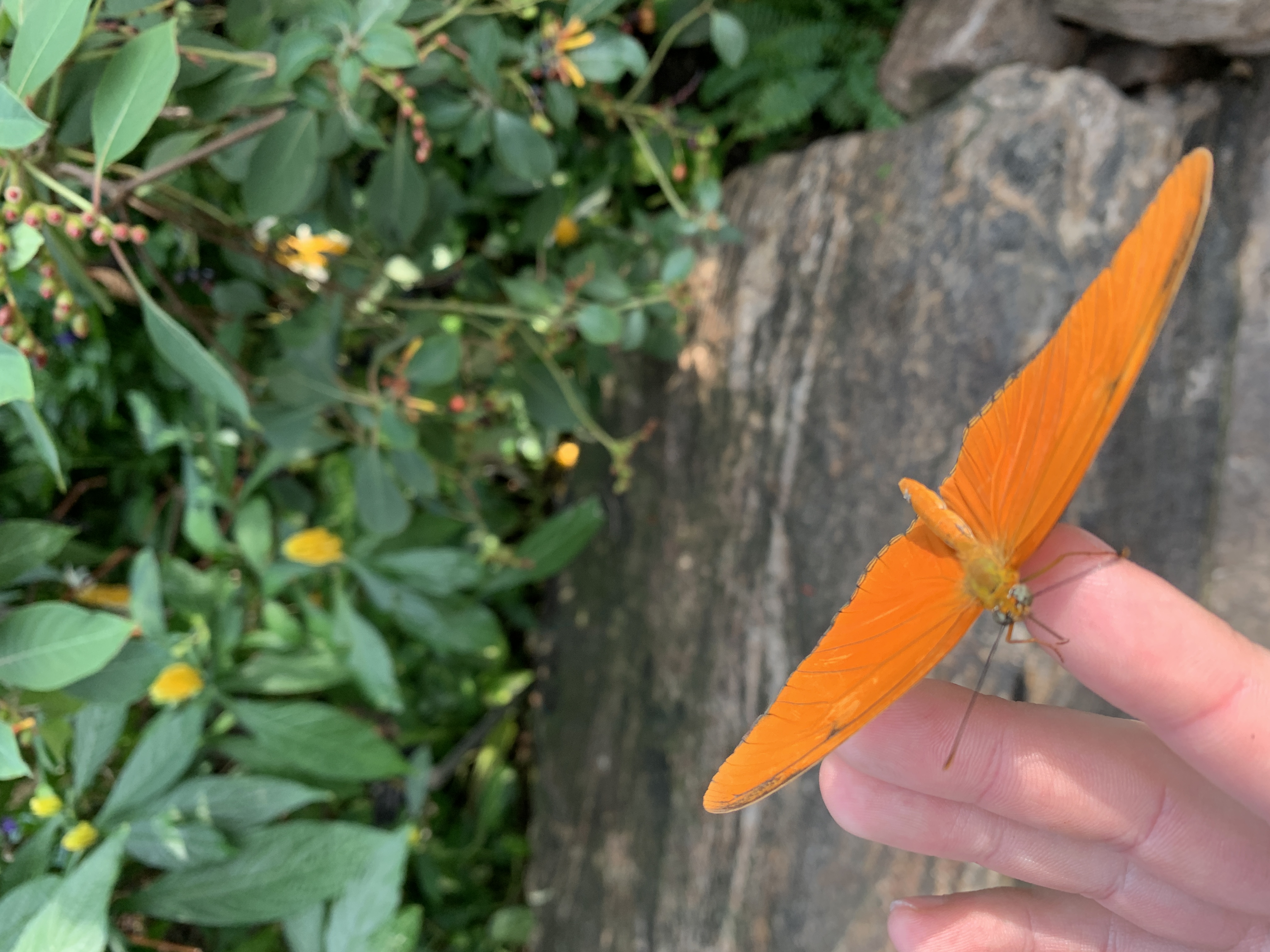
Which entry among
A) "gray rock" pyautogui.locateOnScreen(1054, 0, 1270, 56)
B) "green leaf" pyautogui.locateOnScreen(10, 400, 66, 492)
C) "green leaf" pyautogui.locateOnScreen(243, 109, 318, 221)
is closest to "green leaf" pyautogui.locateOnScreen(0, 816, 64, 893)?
"green leaf" pyautogui.locateOnScreen(10, 400, 66, 492)

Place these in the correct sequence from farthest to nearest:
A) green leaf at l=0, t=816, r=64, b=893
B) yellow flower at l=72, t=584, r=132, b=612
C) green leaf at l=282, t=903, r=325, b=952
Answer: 1. yellow flower at l=72, t=584, r=132, b=612
2. green leaf at l=282, t=903, r=325, b=952
3. green leaf at l=0, t=816, r=64, b=893

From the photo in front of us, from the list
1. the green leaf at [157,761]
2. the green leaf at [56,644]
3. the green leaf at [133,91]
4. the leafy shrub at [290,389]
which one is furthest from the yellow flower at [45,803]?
the green leaf at [133,91]

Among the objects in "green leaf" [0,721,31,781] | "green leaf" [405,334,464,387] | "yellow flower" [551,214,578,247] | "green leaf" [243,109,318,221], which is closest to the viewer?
"green leaf" [0,721,31,781]

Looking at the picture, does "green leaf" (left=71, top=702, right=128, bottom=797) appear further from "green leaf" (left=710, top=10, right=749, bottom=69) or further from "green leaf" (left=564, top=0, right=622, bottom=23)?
"green leaf" (left=710, top=10, right=749, bottom=69)

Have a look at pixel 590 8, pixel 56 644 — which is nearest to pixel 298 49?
pixel 590 8

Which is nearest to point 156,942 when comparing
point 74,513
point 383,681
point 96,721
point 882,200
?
point 96,721

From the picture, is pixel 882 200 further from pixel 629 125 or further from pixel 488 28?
pixel 488 28
